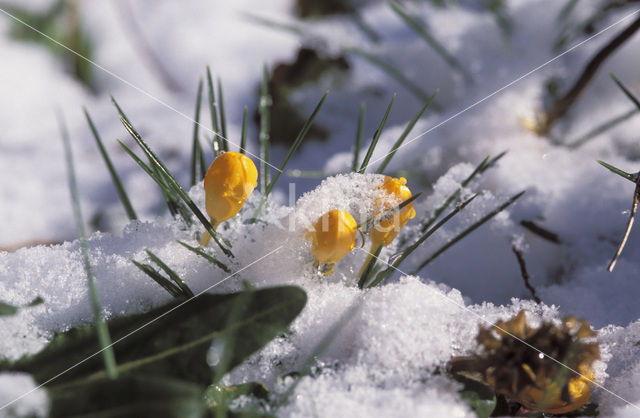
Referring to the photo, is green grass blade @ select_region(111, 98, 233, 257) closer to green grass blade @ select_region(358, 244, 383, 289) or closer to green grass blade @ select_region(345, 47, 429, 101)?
green grass blade @ select_region(358, 244, 383, 289)

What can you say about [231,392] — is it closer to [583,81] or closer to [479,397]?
[479,397]

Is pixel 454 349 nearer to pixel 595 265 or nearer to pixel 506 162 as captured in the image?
pixel 595 265

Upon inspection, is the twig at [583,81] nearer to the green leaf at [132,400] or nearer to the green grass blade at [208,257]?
the green grass blade at [208,257]

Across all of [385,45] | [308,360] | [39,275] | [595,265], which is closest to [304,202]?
[308,360]

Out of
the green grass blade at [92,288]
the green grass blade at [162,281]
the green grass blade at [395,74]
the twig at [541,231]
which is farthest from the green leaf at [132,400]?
→ the green grass blade at [395,74]

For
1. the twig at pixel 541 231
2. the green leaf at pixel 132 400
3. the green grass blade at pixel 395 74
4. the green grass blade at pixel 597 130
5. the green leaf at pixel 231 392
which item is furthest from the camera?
the green grass blade at pixel 395 74

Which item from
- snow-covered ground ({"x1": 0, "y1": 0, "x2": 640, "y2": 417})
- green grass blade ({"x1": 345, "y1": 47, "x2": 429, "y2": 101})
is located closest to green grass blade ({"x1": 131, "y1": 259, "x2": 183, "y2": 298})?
snow-covered ground ({"x1": 0, "y1": 0, "x2": 640, "y2": 417})

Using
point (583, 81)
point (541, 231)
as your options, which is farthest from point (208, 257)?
point (583, 81)
